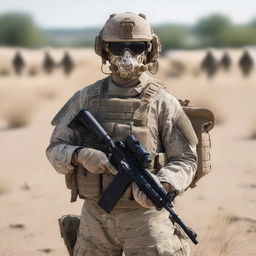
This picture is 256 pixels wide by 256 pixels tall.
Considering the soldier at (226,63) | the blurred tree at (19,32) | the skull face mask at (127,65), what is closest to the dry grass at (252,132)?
the skull face mask at (127,65)

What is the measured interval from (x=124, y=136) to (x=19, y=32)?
8022 centimetres

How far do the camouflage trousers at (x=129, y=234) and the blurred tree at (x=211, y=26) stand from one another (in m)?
80.4

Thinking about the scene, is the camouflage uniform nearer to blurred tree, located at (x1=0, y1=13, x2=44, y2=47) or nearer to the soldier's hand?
the soldier's hand

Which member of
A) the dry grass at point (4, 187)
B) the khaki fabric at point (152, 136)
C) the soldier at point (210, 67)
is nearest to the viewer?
the khaki fabric at point (152, 136)

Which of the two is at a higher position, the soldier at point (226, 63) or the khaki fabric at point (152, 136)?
the khaki fabric at point (152, 136)

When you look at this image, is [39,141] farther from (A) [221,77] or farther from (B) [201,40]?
(B) [201,40]

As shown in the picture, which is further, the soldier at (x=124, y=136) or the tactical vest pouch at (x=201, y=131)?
the tactical vest pouch at (x=201, y=131)

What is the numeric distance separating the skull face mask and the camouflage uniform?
108 millimetres

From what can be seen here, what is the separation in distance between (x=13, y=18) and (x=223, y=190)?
80.4 m

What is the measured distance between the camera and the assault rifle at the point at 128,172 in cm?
379

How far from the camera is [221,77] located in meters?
43.4

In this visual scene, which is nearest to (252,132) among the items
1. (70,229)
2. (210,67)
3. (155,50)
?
(70,229)

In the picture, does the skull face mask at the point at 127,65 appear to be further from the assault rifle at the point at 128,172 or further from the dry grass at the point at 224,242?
the dry grass at the point at 224,242

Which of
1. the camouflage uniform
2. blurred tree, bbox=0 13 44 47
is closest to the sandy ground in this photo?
the camouflage uniform
